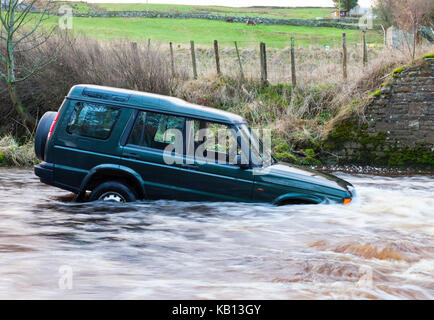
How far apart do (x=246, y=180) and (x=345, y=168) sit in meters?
8.45

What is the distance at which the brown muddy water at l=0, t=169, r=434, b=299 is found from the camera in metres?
4.84

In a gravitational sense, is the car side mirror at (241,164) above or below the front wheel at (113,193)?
above

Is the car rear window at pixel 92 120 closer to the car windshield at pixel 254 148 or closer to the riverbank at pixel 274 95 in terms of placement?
the car windshield at pixel 254 148

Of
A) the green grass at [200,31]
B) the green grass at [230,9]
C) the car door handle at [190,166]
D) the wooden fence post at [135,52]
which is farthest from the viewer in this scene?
the green grass at [230,9]

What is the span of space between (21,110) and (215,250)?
38.9 feet

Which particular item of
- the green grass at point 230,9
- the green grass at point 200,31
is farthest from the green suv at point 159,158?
the green grass at point 230,9

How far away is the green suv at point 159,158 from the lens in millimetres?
7703

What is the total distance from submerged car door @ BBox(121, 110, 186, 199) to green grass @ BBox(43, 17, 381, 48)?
35.4 metres

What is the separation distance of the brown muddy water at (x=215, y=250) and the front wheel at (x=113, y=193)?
4.8 inches

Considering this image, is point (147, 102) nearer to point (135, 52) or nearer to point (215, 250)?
point (215, 250)

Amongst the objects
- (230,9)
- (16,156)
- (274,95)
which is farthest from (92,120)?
(230,9)

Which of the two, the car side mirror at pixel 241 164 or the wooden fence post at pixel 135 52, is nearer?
the car side mirror at pixel 241 164

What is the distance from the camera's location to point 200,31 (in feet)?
170

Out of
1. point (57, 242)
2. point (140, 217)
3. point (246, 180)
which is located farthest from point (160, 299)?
point (246, 180)
